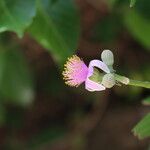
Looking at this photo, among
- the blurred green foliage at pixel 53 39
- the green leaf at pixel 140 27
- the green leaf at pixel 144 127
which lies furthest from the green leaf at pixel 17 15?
the green leaf at pixel 140 27

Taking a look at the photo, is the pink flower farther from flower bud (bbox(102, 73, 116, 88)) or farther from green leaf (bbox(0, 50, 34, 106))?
green leaf (bbox(0, 50, 34, 106))

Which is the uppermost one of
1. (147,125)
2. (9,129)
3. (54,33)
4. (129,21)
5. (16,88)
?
(9,129)

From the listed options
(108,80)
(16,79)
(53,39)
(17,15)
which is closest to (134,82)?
(108,80)

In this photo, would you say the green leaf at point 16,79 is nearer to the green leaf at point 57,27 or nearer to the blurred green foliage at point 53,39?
the blurred green foliage at point 53,39

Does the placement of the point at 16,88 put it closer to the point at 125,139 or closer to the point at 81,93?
the point at 81,93

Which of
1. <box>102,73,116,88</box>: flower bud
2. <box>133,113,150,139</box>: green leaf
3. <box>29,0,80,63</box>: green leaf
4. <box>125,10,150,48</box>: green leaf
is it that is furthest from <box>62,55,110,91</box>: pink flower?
<box>125,10,150,48</box>: green leaf

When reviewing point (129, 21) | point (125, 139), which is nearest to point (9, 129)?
point (125, 139)
